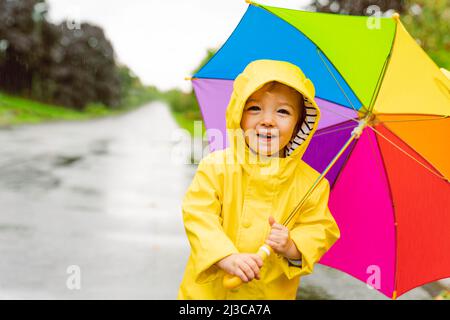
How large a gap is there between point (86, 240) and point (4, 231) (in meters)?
0.92

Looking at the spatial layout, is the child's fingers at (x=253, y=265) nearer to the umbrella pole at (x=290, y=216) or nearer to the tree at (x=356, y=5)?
the umbrella pole at (x=290, y=216)

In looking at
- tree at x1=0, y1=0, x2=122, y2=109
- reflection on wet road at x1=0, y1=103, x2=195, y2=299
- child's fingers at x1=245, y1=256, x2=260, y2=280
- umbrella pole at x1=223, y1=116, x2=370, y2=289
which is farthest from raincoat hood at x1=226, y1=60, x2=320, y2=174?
tree at x1=0, y1=0, x2=122, y2=109

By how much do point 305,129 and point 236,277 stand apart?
0.68 meters

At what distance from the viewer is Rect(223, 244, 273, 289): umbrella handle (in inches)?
74.1

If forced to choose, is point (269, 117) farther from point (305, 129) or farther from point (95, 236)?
point (95, 236)

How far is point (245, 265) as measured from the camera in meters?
1.87

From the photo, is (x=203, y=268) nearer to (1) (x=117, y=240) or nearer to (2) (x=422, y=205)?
(2) (x=422, y=205)

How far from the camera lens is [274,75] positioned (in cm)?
195

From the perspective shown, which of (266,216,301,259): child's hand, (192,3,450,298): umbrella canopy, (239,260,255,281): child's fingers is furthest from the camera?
(192,3,450,298): umbrella canopy

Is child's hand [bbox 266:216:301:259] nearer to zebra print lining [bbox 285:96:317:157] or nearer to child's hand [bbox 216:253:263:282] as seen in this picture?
child's hand [bbox 216:253:263:282]

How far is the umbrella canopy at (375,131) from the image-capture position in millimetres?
2299

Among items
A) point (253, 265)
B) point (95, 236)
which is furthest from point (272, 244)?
point (95, 236)

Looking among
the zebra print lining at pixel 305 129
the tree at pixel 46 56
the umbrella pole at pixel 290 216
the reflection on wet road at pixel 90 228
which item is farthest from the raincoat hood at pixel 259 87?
the tree at pixel 46 56
